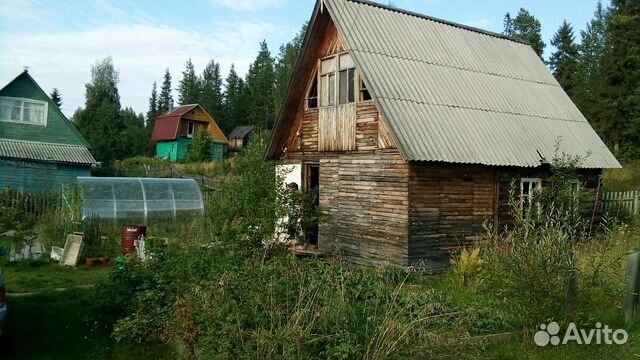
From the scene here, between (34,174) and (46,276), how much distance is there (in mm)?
16892

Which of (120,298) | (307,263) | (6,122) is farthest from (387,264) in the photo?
(6,122)

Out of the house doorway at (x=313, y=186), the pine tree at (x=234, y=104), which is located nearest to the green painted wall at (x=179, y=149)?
the pine tree at (x=234, y=104)

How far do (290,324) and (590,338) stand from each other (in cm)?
440

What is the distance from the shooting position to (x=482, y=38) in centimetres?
1716

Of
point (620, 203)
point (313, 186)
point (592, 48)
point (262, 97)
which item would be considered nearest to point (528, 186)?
point (620, 203)

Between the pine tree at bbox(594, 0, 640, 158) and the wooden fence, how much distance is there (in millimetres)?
17100

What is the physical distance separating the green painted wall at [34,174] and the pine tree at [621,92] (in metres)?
32.9

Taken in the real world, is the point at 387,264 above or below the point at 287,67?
below

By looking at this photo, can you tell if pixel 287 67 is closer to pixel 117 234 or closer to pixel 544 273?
pixel 117 234

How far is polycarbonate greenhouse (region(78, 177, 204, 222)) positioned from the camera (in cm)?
1764

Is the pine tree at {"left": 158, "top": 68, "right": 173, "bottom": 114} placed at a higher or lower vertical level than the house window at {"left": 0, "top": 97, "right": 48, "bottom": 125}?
higher

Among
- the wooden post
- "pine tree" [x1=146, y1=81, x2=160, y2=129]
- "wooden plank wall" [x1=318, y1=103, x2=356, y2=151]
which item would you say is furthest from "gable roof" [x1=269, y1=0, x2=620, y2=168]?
"pine tree" [x1=146, y1=81, x2=160, y2=129]

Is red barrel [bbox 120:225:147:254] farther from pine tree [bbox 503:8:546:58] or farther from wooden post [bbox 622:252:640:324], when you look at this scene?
pine tree [bbox 503:8:546:58]

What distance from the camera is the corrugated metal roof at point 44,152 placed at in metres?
25.6
